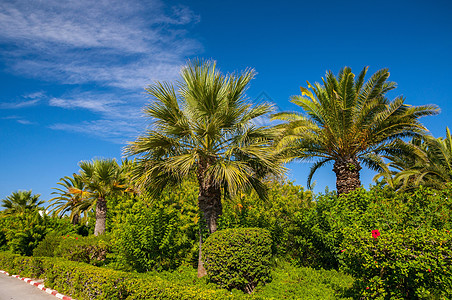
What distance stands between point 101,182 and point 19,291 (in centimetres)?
1022

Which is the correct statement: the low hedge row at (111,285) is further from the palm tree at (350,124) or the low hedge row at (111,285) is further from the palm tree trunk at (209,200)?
the palm tree at (350,124)

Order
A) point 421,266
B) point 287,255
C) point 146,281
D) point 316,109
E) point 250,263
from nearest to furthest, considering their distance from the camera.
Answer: point 421,266 < point 146,281 < point 250,263 < point 287,255 < point 316,109

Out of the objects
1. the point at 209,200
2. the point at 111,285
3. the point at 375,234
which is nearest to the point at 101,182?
the point at 209,200

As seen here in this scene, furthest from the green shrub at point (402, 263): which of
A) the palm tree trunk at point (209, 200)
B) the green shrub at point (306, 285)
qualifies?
the palm tree trunk at point (209, 200)

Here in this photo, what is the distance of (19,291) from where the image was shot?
9.55 m

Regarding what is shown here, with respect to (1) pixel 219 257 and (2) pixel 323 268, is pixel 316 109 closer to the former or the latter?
(2) pixel 323 268

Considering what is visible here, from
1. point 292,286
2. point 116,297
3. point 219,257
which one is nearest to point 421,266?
point 292,286

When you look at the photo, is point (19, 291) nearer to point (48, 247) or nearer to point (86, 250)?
point (86, 250)

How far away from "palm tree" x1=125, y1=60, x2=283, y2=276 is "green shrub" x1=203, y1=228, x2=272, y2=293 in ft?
5.24

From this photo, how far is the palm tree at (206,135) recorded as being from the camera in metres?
10.1

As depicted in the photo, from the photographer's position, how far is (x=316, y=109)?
42.7 feet

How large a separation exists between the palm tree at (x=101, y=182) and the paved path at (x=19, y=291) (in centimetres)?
775

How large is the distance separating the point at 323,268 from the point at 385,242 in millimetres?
5726

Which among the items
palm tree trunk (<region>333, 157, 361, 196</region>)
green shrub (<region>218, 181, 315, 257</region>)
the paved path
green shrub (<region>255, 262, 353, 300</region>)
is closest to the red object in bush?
green shrub (<region>255, 262, 353, 300</region>)
